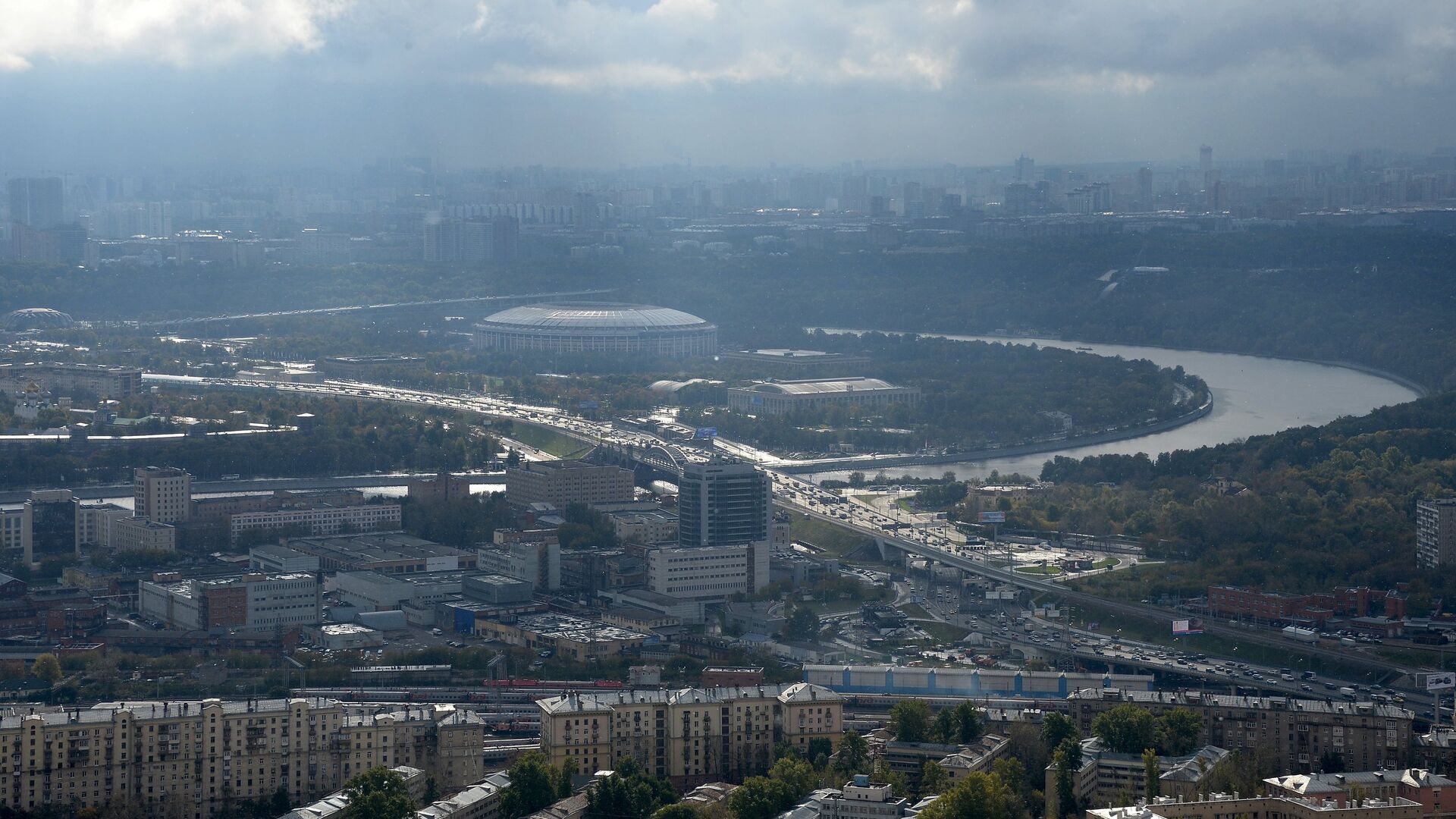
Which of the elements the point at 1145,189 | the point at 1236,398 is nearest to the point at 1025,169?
the point at 1145,189

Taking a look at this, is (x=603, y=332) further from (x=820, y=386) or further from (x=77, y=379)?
(x=77, y=379)

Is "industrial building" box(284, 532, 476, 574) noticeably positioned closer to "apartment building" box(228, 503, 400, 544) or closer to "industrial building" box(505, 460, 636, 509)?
"apartment building" box(228, 503, 400, 544)

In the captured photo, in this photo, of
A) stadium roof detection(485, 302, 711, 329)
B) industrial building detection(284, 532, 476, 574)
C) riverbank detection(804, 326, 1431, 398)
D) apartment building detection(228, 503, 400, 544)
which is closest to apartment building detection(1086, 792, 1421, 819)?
industrial building detection(284, 532, 476, 574)

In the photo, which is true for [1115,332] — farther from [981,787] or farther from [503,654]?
[981,787]

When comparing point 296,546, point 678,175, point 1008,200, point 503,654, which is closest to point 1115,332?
point 1008,200

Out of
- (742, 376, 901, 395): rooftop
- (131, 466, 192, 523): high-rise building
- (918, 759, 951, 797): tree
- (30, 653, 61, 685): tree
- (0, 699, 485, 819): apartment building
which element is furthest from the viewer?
(742, 376, 901, 395): rooftop

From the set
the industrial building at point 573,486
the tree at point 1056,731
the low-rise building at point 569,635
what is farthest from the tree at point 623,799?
the industrial building at point 573,486
